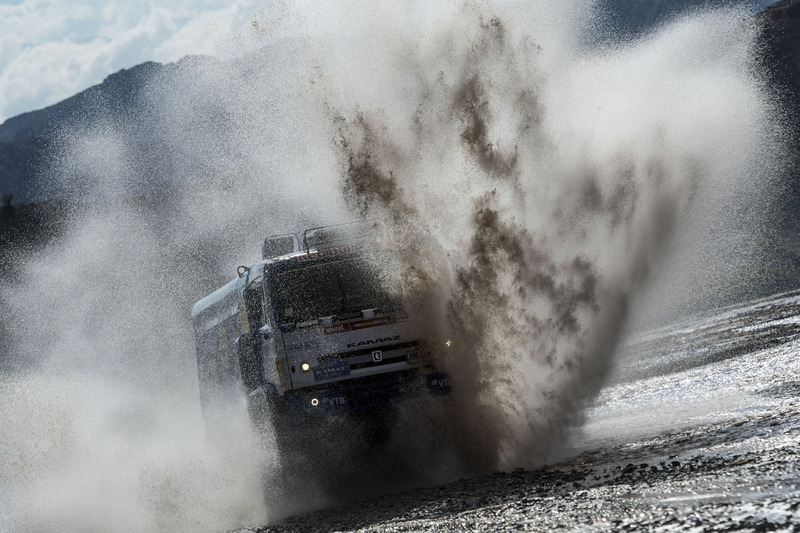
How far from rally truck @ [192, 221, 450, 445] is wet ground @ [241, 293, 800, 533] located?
4.95 ft

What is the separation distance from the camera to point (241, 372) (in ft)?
43.1

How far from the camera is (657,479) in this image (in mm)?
7633

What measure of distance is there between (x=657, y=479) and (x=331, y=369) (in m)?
5.03

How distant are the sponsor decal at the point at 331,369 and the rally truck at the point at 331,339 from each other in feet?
0.04

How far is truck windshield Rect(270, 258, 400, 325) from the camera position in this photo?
473 inches

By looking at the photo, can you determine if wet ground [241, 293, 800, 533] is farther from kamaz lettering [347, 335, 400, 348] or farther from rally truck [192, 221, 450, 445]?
kamaz lettering [347, 335, 400, 348]

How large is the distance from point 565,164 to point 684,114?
5.84m

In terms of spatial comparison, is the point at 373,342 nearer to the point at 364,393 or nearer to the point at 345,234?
the point at 364,393

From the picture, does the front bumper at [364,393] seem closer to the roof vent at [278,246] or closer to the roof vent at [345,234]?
the roof vent at [345,234]

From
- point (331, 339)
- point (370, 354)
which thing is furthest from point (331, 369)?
point (370, 354)

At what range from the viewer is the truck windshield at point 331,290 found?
12016 millimetres

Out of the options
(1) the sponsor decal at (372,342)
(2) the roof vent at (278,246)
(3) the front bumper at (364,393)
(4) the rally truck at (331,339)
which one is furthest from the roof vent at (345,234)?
(3) the front bumper at (364,393)

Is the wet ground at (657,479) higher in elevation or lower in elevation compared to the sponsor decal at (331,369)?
lower

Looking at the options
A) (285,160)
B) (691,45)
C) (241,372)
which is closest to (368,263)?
(241,372)
